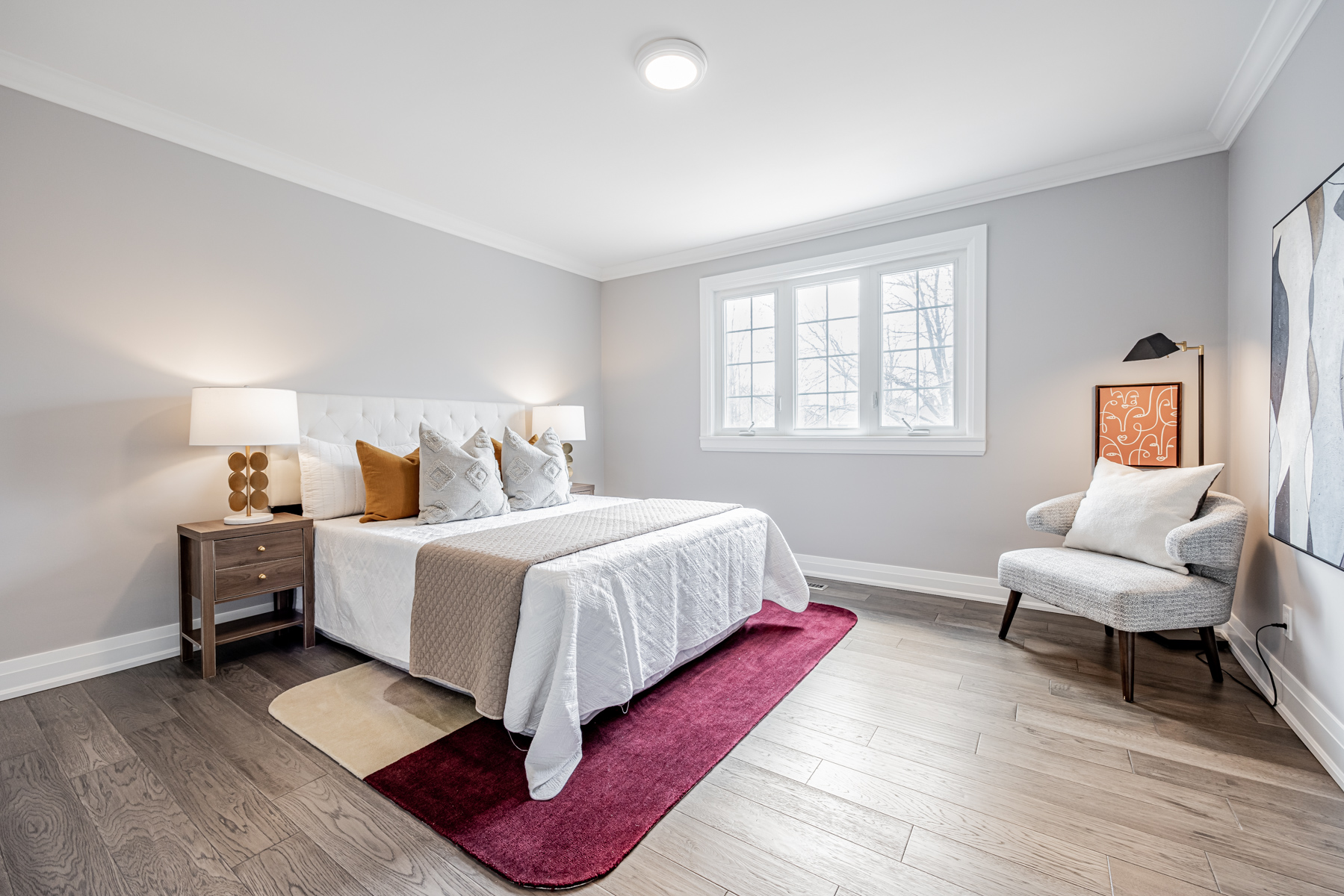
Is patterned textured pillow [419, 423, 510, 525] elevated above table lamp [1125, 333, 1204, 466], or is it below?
below

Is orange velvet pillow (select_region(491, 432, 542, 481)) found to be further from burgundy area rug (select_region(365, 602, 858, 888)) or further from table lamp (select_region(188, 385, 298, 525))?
burgundy area rug (select_region(365, 602, 858, 888))

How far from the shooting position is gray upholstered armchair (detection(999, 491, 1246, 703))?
86.6 inches

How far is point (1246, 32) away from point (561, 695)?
3.38m

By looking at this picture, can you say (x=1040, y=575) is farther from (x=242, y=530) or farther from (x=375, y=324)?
(x=375, y=324)

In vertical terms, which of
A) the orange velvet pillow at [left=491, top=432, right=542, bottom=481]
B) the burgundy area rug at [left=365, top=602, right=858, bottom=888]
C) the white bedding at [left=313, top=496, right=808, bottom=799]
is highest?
the orange velvet pillow at [left=491, top=432, right=542, bottom=481]

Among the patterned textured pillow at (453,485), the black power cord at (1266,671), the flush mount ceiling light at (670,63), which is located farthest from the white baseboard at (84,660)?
the black power cord at (1266,671)

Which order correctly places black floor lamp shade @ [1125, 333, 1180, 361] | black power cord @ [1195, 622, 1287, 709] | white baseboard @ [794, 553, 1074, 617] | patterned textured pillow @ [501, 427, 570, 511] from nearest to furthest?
black power cord @ [1195, 622, 1287, 709]
black floor lamp shade @ [1125, 333, 1180, 361]
patterned textured pillow @ [501, 427, 570, 511]
white baseboard @ [794, 553, 1074, 617]

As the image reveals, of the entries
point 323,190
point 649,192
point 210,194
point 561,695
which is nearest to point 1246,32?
point 649,192

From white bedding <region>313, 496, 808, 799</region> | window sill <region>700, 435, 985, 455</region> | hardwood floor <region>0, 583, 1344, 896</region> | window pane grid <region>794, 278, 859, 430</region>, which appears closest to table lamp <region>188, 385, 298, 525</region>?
white bedding <region>313, 496, 808, 799</region>

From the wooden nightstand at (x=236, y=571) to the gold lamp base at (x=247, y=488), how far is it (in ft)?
0.21

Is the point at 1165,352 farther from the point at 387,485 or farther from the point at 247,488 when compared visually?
the point at 247,488

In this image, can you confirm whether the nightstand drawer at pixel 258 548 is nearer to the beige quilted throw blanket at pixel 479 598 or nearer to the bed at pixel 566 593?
the bed at pixel 566 593

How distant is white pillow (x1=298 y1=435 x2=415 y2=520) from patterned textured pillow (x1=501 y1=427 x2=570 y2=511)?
2.51ft

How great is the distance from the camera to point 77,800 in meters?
1.67
